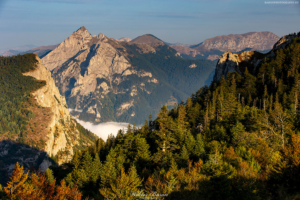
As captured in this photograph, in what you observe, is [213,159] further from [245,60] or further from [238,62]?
[245,60]

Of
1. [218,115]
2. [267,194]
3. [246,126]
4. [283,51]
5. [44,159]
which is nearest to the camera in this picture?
[267,194]

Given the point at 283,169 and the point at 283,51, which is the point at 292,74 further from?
the point at 283,169

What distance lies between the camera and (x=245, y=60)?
13050cm

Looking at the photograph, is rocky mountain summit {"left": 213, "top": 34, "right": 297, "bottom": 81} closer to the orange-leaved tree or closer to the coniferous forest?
the coniferous forest

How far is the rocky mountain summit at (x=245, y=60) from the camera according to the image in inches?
4737

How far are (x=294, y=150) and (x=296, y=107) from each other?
190 feet

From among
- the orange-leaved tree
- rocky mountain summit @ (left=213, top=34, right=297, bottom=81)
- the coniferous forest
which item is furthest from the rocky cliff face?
the orange-leaved tree

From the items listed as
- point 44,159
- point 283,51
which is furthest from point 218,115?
point 44,159

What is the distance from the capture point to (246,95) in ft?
326

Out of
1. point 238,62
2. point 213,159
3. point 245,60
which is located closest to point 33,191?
point 213,159

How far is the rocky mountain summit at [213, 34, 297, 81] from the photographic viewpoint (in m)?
120

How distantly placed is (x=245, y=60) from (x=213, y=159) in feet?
378

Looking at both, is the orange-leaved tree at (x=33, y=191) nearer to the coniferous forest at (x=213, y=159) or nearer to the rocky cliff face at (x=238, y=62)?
the coniferous forest at (x=213, y=159)

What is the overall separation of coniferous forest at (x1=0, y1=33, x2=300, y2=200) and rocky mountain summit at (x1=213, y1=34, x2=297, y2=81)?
9.21m
